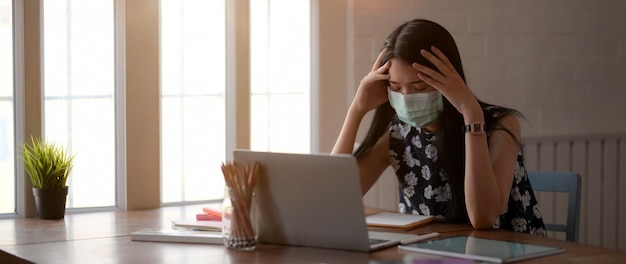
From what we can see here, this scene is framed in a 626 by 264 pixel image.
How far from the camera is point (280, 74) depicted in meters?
3.54

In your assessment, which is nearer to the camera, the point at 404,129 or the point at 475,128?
the point at 475,128

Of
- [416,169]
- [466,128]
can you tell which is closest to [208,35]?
[416,169]

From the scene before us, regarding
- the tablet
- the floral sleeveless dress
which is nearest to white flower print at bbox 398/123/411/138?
the floral sleeveless dress

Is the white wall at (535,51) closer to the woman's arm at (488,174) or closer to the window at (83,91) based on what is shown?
the window at (83,91)

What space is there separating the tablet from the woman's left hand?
407 mm

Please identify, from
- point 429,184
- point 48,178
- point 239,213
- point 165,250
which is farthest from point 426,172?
point 48,178

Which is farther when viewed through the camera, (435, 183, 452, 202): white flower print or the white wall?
the white wall

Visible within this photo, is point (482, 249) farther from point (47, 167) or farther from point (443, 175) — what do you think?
point (47, 167)

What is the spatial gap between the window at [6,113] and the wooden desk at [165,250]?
0.43 metres

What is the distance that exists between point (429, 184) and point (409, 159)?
0.10m

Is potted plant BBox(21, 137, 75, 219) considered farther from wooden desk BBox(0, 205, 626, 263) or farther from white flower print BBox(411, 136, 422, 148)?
white flower print BBox(411, 136, 422, 148)

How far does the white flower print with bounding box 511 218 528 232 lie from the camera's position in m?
2.68

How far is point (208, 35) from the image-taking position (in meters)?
3.39

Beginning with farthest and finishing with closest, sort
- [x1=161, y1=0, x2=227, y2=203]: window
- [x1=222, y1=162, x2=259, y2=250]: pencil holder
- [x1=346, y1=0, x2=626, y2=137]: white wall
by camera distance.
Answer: [x1=346, y1=0, x2=626, y2=137]: white wall, [x1=161, y1=0, x2=227, y2=203]: window, [x1=222, y1=162, x2=259, y2=250]: pencil holder
